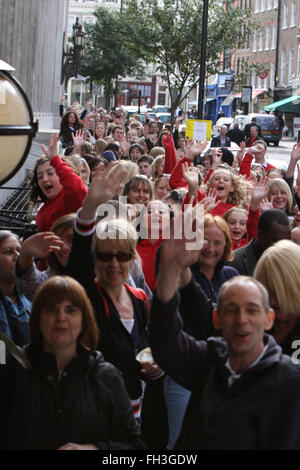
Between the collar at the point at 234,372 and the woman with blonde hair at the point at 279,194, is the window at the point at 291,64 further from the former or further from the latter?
the collar at the point at 234,372

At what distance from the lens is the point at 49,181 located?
259 inches

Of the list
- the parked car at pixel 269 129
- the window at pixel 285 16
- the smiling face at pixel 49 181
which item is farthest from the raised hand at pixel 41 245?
the window at pixel 285 16

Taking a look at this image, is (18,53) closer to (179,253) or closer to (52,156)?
(52,156)

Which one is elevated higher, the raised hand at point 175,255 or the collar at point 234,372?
the raised hand at point 175,255

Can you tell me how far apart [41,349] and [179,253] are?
29.3 inches

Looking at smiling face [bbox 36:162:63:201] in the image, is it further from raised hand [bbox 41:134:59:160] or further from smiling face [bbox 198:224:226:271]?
smiling face [bbox 198:224:226:271]

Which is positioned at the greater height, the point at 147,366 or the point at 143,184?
the point at 143,184

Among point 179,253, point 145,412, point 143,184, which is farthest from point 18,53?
point 179,253

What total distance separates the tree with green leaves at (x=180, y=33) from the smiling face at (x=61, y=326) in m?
25.4

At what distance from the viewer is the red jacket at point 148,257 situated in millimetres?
6016

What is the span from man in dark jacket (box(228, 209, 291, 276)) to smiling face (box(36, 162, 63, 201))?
1.57 m

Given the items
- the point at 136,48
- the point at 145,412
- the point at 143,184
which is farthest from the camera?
the point at 136,48

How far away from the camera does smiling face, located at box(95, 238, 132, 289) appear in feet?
14.9
